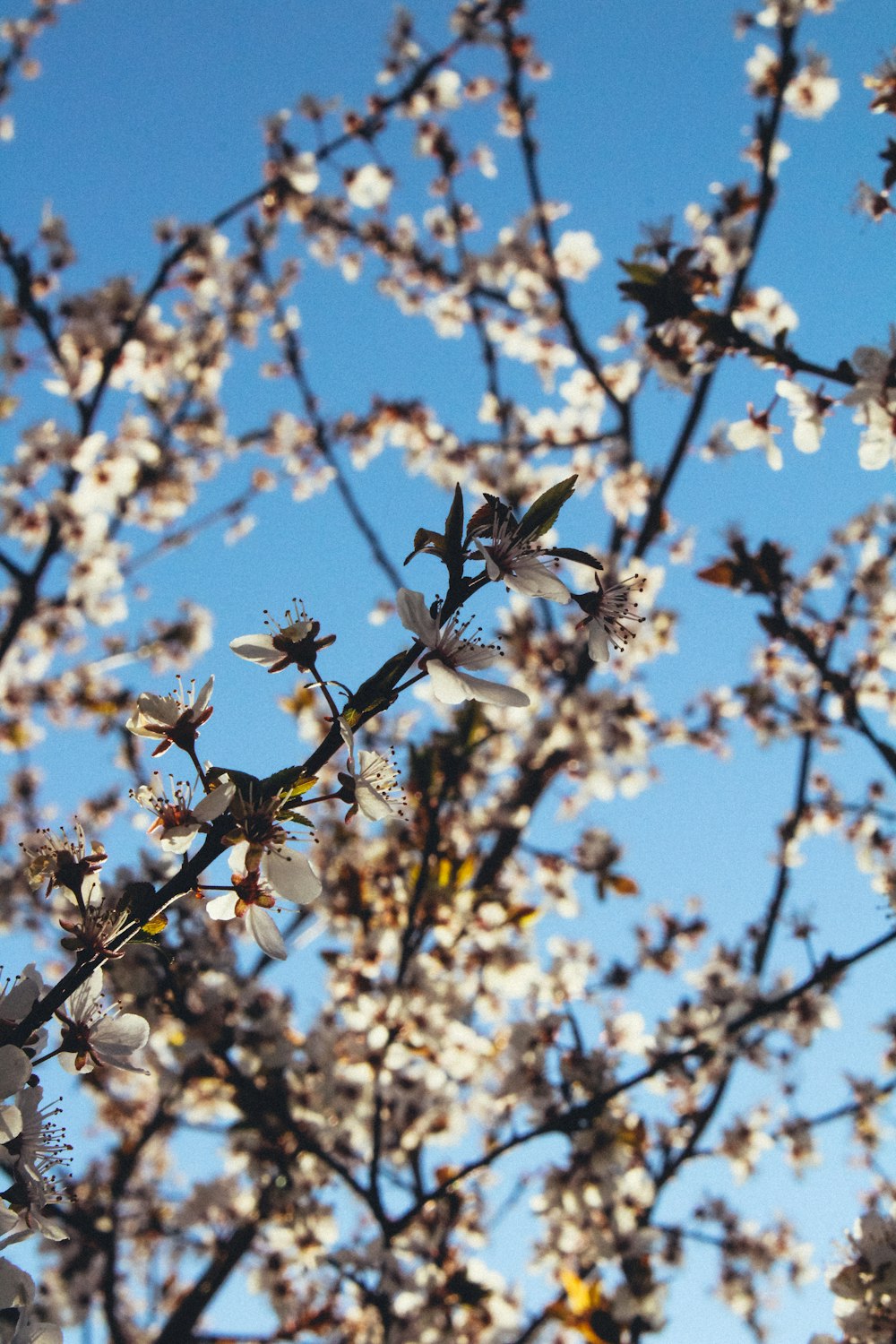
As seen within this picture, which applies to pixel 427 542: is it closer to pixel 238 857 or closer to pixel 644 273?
pixel 238 857

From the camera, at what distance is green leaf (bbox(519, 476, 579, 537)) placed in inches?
48.5

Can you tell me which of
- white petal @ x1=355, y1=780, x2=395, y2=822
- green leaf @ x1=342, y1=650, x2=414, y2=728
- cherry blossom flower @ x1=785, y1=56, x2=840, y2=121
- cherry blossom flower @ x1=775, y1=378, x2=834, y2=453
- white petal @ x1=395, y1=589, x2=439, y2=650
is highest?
cherry blossom flower @ x1=785, y1=56, x2=840, y2=121

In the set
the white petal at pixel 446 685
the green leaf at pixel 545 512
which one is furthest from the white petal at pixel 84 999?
the green leaf at pixel 545 512

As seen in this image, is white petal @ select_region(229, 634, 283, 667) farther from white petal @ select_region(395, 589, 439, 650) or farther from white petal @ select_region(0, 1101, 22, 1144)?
white petal @ select_region(0, 1101, 22, 1144)

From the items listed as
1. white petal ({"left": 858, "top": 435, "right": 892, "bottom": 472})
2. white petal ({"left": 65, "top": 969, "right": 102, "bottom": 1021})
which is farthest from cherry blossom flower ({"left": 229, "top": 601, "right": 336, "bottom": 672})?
white petal ({"left": 858, "top": 435, "right": 892, "bottom": 472})

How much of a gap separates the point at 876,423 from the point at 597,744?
2.84 meters

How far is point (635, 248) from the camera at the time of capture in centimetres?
259

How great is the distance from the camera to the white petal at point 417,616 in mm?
1151

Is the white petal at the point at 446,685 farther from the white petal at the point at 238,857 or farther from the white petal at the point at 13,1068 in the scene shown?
the white petal at the point at 13,1068

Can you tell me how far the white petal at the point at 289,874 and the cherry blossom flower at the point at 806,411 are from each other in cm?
193

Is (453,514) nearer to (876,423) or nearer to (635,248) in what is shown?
(876,423)

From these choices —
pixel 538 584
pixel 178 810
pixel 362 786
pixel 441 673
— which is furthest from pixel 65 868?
pixel 538 584

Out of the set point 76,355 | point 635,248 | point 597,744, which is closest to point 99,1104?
point 597,744

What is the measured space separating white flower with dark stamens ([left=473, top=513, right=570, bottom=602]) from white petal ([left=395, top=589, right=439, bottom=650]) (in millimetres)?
96
